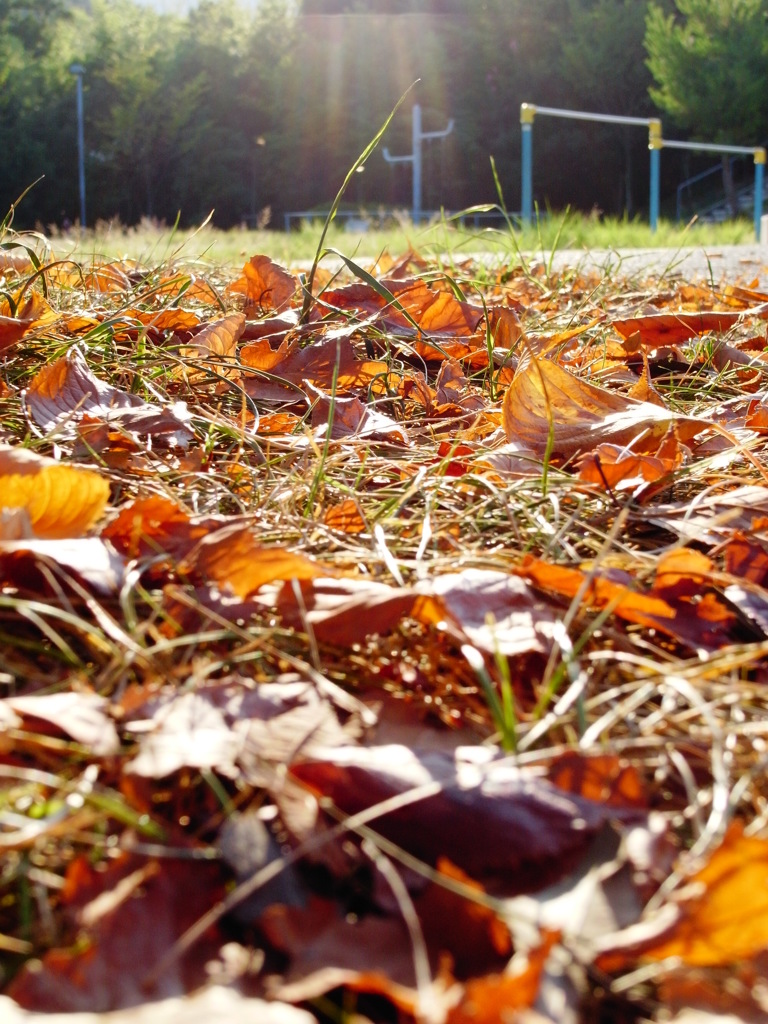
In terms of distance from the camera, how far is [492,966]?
470 mm

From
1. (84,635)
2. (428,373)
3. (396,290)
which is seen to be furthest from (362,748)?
(396,290)

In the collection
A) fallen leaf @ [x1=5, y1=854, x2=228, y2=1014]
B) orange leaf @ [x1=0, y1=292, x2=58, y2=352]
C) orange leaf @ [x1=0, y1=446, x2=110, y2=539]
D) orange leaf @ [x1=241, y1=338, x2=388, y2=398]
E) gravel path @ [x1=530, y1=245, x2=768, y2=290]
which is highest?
gravel path @ [x1=530, y1=245, x2=768, y2=290]

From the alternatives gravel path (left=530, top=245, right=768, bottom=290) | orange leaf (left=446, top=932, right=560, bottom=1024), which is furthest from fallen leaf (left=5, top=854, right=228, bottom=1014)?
gravel path (left=530, top=245, right=768, bottom=290)

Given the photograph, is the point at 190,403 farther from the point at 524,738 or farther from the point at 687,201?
the point at 687,201

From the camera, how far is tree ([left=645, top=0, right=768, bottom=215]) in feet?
79.0

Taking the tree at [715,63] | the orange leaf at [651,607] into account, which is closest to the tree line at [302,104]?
the tree at [715,63]

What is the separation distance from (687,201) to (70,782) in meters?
32.9

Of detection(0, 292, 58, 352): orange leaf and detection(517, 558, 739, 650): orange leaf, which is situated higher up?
detection(0, 292, 58, 352): orange leaf

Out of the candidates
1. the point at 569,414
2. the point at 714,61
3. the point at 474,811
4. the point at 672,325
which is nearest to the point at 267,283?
the point at 672,325

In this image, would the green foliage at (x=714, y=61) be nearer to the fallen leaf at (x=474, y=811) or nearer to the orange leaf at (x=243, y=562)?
the orange leaf at (x=243, y=562)

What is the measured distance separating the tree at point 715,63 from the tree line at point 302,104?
1.78 meters

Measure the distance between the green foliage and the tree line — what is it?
1789mm

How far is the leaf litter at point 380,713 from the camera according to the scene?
18.2 inches

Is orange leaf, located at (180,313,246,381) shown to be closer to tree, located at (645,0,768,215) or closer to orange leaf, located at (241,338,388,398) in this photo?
orange leaf, located at (241,338,388,398)
